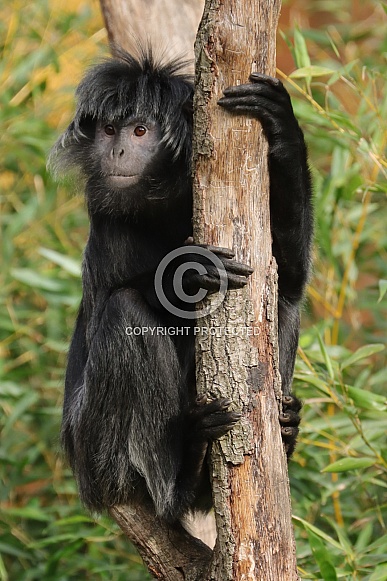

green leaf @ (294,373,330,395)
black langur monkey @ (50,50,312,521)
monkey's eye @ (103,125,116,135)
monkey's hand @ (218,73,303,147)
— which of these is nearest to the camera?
monkey's hand @ (218,73,303,147)

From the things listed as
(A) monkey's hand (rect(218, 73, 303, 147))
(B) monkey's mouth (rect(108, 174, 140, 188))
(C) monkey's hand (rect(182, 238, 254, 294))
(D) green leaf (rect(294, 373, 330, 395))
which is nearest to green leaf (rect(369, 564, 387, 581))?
(D) green leaf (rect(294, 373, 330, 395))

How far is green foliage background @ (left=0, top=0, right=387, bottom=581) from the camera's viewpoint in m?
3.76

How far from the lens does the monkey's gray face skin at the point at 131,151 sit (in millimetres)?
3158

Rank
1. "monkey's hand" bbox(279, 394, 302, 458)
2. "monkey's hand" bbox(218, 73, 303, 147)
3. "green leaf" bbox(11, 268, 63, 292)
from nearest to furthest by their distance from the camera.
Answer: "monkey's hand" bbox(218, 73, 303, 147) < "monkey's hand" bbox(279, 394, 302, 458) < "green leaf" bbox(11, 268, 63, 292)

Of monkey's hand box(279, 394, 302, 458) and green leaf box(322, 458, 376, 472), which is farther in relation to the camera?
green leaf box(322, 458, 376, 472)

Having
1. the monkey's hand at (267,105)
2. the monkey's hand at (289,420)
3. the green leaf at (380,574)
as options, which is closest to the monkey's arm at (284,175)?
the monkey's hand at (267,105)

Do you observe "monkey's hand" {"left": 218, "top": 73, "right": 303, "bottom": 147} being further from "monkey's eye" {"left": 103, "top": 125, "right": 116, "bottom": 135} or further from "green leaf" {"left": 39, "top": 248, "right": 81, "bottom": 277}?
"green leaf" {"left": 39, "top": 248, "right": 81, "bottom": 277}

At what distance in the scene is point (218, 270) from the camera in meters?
2.51

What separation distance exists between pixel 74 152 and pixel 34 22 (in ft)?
9.94

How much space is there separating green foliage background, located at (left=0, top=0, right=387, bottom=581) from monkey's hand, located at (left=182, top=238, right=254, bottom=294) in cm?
107

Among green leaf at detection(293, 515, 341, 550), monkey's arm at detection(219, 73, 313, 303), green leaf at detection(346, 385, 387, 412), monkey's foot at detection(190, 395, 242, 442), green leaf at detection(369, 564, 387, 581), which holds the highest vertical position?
monkey's arm at detection(219, 73, 313, 303)

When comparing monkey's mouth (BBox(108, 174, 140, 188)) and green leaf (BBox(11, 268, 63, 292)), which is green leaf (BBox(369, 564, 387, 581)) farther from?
green leaf (BBox(11, 268, 63, 292))

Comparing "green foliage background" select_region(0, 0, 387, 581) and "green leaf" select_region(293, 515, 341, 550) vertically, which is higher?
"green foliage background" select_region(0, 0, 387, 581)

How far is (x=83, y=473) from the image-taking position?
10.5 feet
